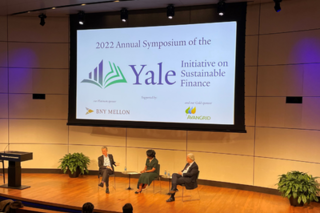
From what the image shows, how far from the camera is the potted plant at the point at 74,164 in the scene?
7410mm

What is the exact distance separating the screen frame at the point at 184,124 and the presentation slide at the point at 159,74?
0.27 feet

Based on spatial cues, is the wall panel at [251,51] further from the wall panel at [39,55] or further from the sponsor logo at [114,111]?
the wall panel at [39,55]

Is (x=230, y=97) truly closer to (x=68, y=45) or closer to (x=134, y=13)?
(x=134, y=13)

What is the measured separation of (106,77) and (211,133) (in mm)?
2742

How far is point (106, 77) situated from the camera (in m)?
7.33

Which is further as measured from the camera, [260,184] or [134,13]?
[134,13]

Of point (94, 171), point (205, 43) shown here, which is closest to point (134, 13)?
point (205, 43)

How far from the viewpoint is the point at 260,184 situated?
6.49 m

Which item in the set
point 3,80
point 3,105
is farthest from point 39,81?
point 3,105

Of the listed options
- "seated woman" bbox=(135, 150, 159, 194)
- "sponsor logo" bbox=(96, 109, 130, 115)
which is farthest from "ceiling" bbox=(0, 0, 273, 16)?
"seated woman" bbox=(135, 150, 159, 194)

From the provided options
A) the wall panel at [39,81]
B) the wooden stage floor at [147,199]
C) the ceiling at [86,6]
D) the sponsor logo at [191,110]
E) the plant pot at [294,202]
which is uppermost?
the ceiling at [86,6]

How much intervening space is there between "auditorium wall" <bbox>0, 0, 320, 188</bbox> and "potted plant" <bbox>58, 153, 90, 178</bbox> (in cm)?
26

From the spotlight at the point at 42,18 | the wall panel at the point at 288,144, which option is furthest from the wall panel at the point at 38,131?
the wall panel at the point at 288,144

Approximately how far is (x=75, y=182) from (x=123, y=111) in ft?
6.31
